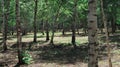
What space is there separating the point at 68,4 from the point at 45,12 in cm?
602

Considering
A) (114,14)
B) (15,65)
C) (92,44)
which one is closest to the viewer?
(92,44)

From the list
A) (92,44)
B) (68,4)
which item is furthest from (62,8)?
(92,44)

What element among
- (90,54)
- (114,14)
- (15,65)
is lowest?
(15,65)

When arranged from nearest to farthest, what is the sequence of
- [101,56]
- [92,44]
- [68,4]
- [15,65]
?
[92,44] < [15,65] < [101,56] < [68,4]

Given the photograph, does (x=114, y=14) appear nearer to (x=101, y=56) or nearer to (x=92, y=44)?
(x=101, y=56)

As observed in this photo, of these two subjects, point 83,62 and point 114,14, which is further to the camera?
point 114,14

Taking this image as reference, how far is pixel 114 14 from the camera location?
41906 millimetres

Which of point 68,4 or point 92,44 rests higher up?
point 68,4

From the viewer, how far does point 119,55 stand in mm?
22062

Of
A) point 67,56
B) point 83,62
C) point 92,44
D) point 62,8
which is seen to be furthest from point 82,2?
point 92,44

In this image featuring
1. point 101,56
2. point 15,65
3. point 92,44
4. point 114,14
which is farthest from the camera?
point 114,14

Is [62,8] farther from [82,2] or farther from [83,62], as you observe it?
[83,62]

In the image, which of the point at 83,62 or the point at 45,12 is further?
the point at 45,12

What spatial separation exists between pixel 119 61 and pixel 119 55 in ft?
10.1
